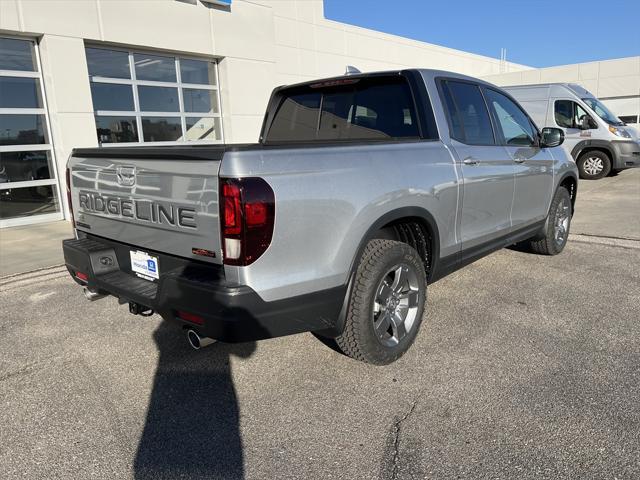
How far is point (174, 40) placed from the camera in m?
10.0

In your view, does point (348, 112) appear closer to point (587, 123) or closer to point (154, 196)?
point (154, 196)

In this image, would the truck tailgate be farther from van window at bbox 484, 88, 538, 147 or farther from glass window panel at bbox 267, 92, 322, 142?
van window at bbox 484, 88, 538, 147

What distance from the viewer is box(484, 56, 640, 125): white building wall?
25.6 m

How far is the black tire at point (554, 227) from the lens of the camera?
5.38 meters

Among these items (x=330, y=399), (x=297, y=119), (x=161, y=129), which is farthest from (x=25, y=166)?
(x=330, y=399)

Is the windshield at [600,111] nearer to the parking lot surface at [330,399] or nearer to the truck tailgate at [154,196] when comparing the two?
the parking lot surface at [330,399]

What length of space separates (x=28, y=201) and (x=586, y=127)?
12.8 meters

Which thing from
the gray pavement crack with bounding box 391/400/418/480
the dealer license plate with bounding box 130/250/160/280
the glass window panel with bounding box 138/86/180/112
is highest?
the glass window panel with bounding box 138/86/180/112

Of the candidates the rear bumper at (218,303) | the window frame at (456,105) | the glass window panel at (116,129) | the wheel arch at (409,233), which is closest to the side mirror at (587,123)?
the window frame at (456,105)

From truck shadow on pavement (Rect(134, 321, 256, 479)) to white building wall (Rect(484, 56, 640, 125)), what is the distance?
94.1 feet

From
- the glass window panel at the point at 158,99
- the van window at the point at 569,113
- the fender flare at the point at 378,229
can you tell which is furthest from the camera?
the van window at the point at 569,113

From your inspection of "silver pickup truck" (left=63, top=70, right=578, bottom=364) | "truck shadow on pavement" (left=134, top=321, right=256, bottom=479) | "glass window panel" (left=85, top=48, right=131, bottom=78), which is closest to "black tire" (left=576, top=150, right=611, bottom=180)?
"silver pickup truck" (left=63, top=70, right=578, bottom=364)

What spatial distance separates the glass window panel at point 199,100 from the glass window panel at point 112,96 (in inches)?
52.5

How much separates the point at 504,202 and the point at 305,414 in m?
2.62
